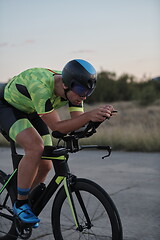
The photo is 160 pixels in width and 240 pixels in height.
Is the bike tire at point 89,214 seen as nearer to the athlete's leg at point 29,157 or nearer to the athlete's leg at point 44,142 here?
the athlete's leg at point 29,157

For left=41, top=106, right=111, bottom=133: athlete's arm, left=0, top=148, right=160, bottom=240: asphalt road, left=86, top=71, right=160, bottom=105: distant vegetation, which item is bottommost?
left=86, top=71, right=160, bottom=105: distant vegetation

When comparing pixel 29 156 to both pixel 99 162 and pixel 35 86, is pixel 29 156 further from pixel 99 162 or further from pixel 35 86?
pixel 99 162

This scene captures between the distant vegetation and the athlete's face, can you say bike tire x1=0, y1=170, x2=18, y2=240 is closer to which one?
the athlete's face

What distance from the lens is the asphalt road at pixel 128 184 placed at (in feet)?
14.1

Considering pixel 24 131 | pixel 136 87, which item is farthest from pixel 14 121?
pixel 136 87

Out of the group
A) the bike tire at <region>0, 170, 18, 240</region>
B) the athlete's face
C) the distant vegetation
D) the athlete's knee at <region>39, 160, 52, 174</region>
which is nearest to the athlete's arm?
the athlete's face

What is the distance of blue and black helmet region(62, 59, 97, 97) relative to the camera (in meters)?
3.22

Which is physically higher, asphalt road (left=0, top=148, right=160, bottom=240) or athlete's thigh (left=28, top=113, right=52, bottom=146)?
athlete's thigh (left=28, top=113, right=52, bottom=146)

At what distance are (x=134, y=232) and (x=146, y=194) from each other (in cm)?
147

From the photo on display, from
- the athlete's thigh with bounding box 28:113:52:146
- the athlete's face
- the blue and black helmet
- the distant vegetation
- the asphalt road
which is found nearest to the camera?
the blue and black helmet

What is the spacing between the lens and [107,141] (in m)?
10.3

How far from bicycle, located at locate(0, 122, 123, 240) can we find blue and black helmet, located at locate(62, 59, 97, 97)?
29cm

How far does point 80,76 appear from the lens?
3229 millimetres

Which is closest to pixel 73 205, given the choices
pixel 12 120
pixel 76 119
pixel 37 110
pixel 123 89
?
pixel 76 119
